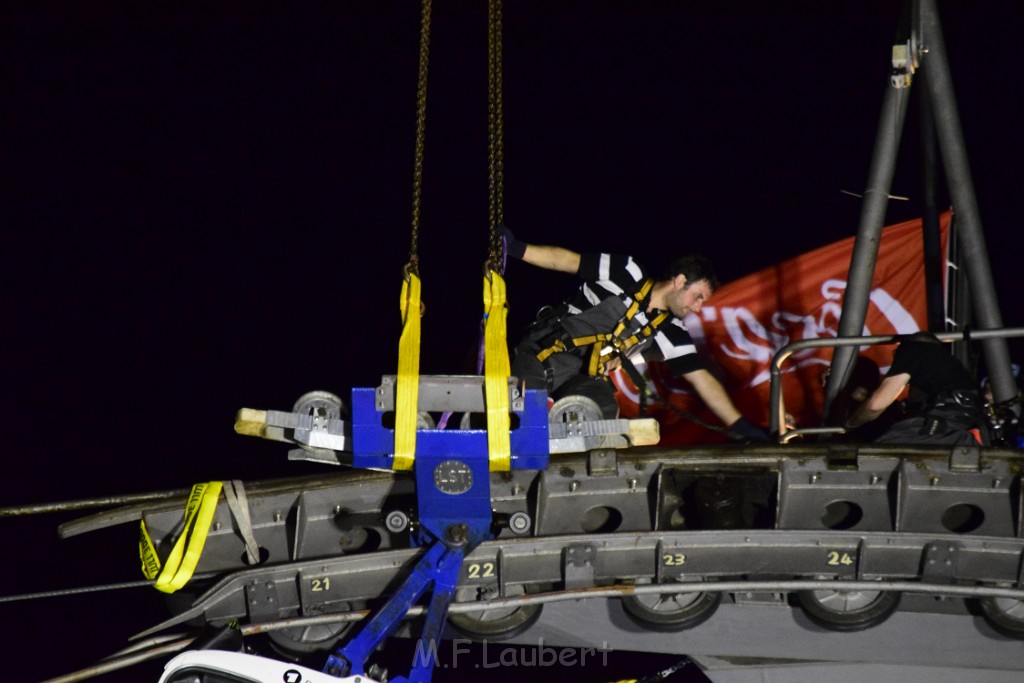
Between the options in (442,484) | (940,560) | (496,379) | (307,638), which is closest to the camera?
(496,379)

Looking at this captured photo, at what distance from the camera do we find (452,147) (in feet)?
34.6

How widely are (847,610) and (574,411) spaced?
1671 mm

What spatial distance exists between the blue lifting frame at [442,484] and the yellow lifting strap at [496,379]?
0.18ft

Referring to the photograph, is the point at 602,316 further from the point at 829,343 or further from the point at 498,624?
the point at 498,624

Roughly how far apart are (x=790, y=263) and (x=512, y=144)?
9.71ft

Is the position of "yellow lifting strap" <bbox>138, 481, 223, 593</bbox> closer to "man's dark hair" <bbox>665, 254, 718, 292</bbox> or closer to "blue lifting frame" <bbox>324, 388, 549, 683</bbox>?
"blue lifting frame" <bbox>324, 388, 549, 683</bbox>

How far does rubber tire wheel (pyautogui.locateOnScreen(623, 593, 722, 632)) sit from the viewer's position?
21.0ft

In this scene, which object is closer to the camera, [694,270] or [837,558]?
[837,558]

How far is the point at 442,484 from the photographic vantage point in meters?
5.70

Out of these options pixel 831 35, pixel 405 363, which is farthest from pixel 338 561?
pixel 831 35

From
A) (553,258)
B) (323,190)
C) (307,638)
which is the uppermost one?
(323,190)

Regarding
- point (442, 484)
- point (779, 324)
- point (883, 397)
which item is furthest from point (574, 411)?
point (779, 324)

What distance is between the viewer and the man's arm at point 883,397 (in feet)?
22.1

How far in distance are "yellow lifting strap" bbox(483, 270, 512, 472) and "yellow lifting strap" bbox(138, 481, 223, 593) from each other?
3.88 ft
